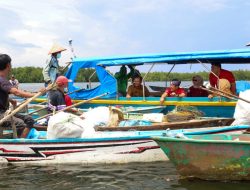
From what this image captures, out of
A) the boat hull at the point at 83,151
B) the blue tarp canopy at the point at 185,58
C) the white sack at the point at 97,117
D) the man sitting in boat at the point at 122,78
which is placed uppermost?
the blue tarp canopy at the point at 185,58

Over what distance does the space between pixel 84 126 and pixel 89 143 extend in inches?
20.1

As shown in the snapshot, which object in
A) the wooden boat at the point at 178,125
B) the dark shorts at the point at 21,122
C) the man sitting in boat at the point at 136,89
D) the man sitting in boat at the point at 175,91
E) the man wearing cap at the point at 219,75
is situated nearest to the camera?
the dark shorts at the point at 21,122

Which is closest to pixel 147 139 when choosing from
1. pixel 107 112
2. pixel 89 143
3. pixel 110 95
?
pixel 89 143

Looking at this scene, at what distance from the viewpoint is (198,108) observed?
34.4 feet

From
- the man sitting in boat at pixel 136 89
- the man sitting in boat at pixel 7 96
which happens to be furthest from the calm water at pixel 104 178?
the man sitting in boat at pixel 136 89

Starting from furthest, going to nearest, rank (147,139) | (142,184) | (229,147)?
(147,139)
(142,184)
(229,147)

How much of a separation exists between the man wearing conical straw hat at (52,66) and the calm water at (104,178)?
446cm

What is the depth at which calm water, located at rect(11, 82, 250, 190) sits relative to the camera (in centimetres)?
662

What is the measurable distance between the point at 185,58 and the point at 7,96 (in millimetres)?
4846

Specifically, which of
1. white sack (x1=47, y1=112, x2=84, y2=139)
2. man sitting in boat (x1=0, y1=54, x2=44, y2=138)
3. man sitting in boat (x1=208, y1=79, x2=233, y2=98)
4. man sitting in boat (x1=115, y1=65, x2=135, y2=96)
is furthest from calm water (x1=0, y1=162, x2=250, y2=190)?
man sitting in boat (x1=115, y1=65, x2=135, y2=96)

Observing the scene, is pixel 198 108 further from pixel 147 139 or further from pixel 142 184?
pixel 142 184

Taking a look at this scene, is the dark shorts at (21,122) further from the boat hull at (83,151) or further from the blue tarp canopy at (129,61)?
the blue tarp canopy at (129,61)

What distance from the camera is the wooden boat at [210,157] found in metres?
6.28

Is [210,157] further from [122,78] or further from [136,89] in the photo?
[122,78]
